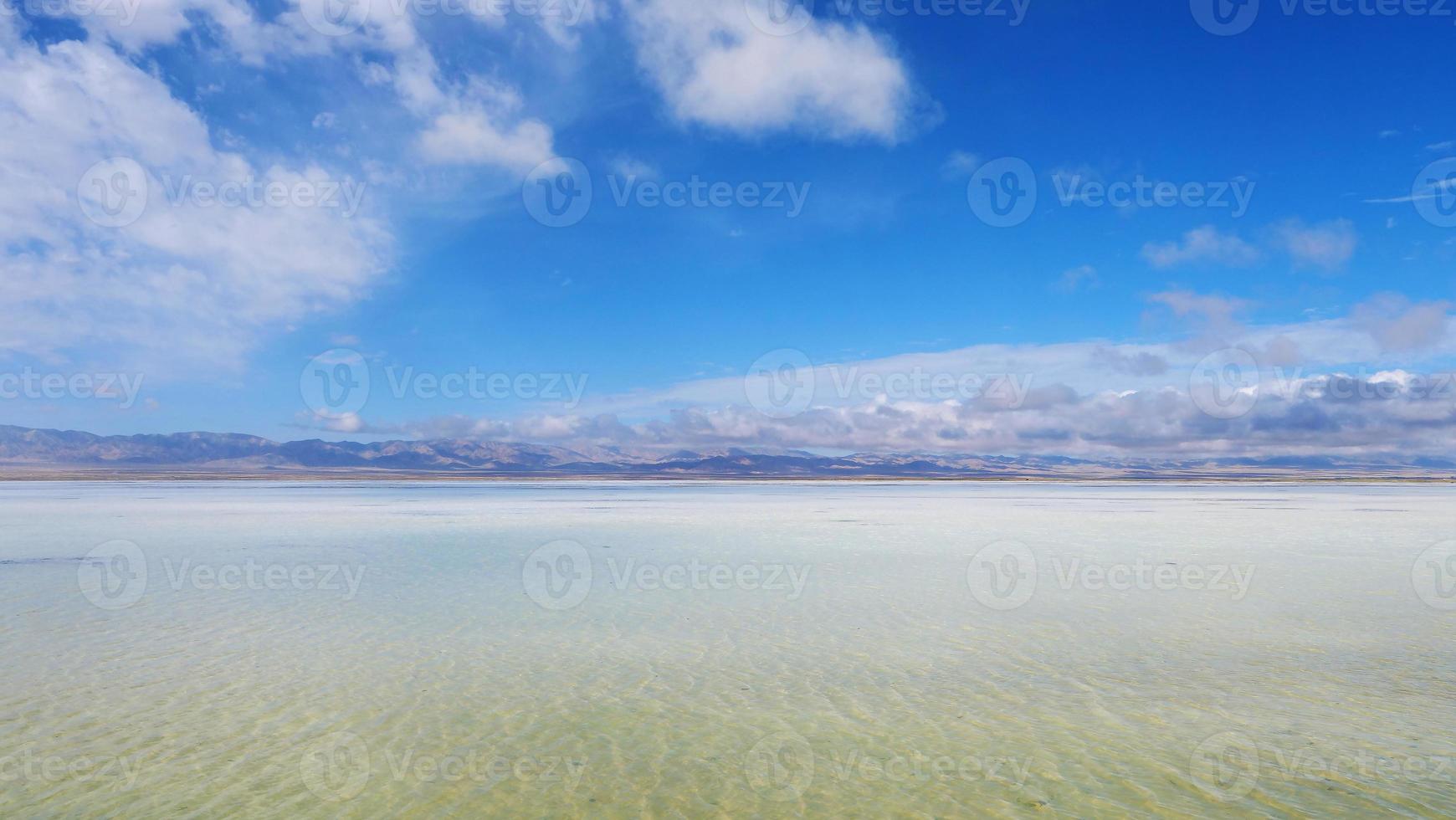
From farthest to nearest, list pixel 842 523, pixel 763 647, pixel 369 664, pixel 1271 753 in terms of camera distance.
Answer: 1. pixel 842 523
2. pixel 763 647
3. pixel 369 664
4. pixel 1271 753

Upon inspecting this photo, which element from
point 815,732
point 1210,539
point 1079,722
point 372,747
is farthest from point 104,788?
point 1210,539

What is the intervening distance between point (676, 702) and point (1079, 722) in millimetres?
4903

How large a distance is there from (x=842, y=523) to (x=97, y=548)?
30420mm

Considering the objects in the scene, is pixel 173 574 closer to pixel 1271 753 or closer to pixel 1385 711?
pixel 1271 753

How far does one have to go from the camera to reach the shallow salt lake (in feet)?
23.5

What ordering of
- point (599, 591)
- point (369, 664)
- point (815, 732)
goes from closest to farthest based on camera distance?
point (815, 732)
point (369, 664)
point (599, 591)

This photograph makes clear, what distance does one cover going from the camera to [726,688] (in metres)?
10.5

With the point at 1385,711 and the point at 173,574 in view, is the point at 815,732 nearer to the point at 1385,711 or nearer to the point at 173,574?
the point at 1385,711

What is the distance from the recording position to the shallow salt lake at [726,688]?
23.5 ft

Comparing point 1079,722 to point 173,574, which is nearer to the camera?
point 1079,722

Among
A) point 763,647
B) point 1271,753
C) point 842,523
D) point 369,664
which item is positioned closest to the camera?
point 1271,753

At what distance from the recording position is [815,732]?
28.8 ft

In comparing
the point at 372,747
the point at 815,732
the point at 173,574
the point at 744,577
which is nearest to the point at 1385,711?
the point at 815,732

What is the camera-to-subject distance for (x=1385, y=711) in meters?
9.22
